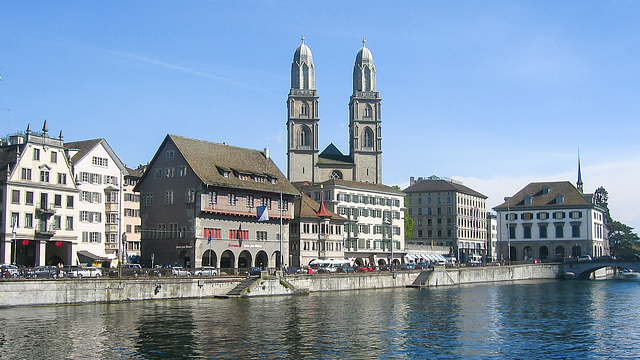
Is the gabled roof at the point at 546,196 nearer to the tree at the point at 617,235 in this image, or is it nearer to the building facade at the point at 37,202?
the tree at the point at 617,235

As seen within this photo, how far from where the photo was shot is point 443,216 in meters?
169

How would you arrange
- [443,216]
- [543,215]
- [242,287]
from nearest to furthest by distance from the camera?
1. [242,287]
2. [543,215]
3. [443,216]

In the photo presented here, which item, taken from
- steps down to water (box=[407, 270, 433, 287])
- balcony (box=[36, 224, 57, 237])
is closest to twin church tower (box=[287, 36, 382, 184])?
steps down to water (box=[407, 270, 433, 287])

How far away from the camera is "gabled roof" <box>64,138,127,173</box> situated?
87681 millimetres

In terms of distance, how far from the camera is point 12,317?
51562 mm

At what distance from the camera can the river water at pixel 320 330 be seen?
131 ft

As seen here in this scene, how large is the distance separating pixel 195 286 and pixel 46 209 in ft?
61.6

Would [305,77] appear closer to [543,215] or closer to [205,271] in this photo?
[543,215]

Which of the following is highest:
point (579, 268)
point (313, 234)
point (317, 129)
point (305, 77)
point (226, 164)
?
point (305, 77)

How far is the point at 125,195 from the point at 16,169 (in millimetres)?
28031

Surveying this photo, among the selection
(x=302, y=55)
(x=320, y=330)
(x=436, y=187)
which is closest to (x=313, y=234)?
(x=320, y=330)

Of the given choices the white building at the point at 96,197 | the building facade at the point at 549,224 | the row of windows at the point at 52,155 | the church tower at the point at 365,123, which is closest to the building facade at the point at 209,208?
the white building at the point at 96,197

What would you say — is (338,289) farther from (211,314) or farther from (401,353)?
(401,353)

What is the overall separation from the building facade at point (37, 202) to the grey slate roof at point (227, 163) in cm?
1336
